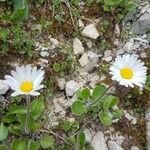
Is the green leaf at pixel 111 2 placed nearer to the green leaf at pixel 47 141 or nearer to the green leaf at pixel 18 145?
the green leaf at pixel 47 141

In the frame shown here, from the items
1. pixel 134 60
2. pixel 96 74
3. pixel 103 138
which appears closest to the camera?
pixel 134 60

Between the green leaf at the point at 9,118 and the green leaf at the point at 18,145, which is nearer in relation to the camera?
the green leaf at the point at 18,145

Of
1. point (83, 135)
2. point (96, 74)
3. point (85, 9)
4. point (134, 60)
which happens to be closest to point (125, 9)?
point (85, 9)

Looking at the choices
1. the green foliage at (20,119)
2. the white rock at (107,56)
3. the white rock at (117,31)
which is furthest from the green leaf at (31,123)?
the white rock at (117,31)

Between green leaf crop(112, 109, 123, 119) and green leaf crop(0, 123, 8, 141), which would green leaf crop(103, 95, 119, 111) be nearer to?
green leaf crop(112, 109, 123, 119)

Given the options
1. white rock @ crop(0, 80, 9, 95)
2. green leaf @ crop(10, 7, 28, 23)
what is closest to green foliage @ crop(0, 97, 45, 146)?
white rock @ crop(0, 80, 9, 95)

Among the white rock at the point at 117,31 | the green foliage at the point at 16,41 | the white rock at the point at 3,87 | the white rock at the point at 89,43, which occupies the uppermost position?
the white rock at the point at 117,31

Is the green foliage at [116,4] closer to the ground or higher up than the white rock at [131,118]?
higher up

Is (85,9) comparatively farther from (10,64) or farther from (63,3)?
(10,64)
